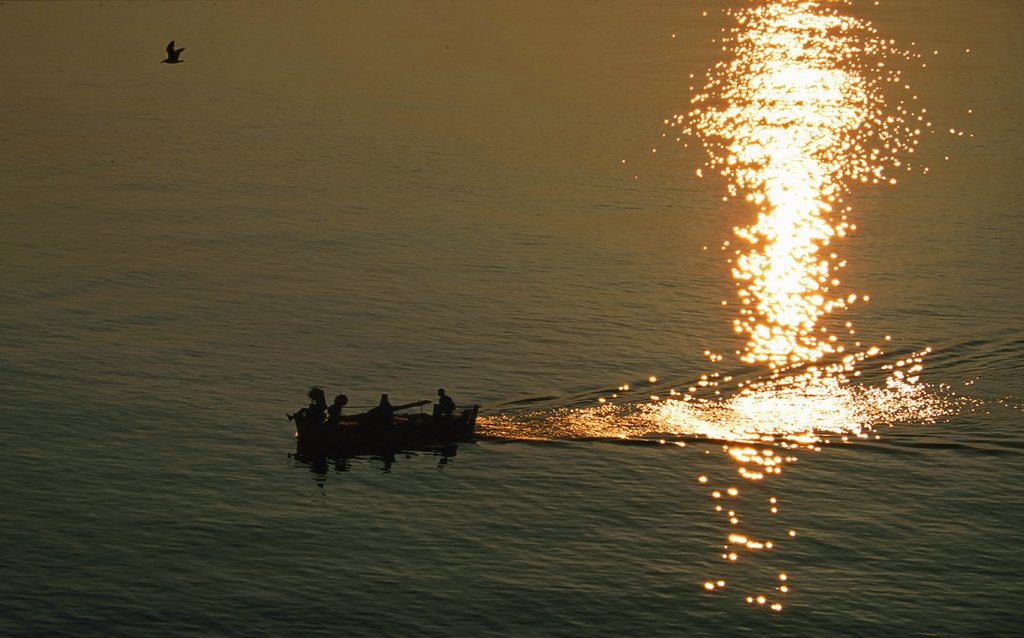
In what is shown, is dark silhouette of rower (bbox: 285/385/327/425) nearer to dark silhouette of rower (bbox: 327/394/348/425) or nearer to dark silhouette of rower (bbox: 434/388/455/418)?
dark silhouette of rower (bbox: 327/394/348/425)

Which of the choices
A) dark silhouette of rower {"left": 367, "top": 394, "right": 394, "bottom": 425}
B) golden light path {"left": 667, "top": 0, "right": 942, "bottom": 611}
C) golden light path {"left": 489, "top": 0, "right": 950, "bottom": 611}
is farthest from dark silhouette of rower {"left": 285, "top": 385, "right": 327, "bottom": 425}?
golden light path {"left": 667, "top": 0, "right": 942, "bottom": 611}

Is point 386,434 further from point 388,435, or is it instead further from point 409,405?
point 409,405

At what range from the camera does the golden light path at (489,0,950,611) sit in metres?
64.0

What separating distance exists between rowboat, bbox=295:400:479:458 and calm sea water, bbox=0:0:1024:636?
0.77 metres

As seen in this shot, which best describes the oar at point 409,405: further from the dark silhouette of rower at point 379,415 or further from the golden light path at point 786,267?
the golden light path at point 786,267

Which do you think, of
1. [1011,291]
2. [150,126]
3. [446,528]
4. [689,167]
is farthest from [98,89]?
[446,528]

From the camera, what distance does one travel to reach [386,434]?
62.3 meters

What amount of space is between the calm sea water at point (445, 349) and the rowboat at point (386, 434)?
0.77m

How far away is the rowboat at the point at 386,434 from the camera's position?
6156 cm

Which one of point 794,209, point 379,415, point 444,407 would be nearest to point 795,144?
point 794,209

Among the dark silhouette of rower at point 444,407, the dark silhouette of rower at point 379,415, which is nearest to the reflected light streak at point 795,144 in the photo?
the dark silhouette of rower at point 444,407

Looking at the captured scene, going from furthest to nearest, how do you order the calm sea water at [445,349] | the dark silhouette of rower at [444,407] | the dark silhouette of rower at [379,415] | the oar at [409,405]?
1. the dark silhouette of rower at [444,407]
2. the oar at [409,405]
3. the dark silhouette of rower at [379,415]
4. the calm sea water at [445,349]

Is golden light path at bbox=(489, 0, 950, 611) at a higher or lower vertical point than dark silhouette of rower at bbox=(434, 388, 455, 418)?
higher

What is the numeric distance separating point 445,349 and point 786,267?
26.0 metres
